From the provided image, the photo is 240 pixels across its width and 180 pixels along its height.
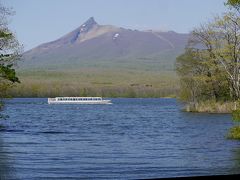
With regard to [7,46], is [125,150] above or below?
below

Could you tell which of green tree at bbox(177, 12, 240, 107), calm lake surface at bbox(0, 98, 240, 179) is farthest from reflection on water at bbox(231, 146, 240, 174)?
green tree at bbox(177, 12, 240, 107)

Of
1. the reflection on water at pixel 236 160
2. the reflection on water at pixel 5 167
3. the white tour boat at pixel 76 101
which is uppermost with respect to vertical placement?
the white tour boat at pixel 76 101

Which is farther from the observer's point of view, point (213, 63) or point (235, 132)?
point (213, 63)

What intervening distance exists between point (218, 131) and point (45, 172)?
29.1 m

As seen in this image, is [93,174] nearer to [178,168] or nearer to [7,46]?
[178,168]

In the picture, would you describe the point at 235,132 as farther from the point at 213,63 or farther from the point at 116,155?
the point at 213,63

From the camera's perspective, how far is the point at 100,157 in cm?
3080

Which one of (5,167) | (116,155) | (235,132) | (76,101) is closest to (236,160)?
(116,155)

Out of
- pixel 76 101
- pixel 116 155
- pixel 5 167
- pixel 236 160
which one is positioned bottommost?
pixel 236 160

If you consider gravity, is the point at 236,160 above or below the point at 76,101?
below

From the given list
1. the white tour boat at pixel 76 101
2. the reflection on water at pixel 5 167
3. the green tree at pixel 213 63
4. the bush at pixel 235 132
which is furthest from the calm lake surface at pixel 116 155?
the white tour boat at pixel 76 101

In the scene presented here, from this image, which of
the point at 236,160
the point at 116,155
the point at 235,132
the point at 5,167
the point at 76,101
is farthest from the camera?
the point at 76,101

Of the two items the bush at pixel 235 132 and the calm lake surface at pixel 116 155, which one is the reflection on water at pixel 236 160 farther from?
the bush at pixel 235 132

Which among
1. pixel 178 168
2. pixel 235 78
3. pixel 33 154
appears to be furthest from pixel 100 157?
pixel 235 78
